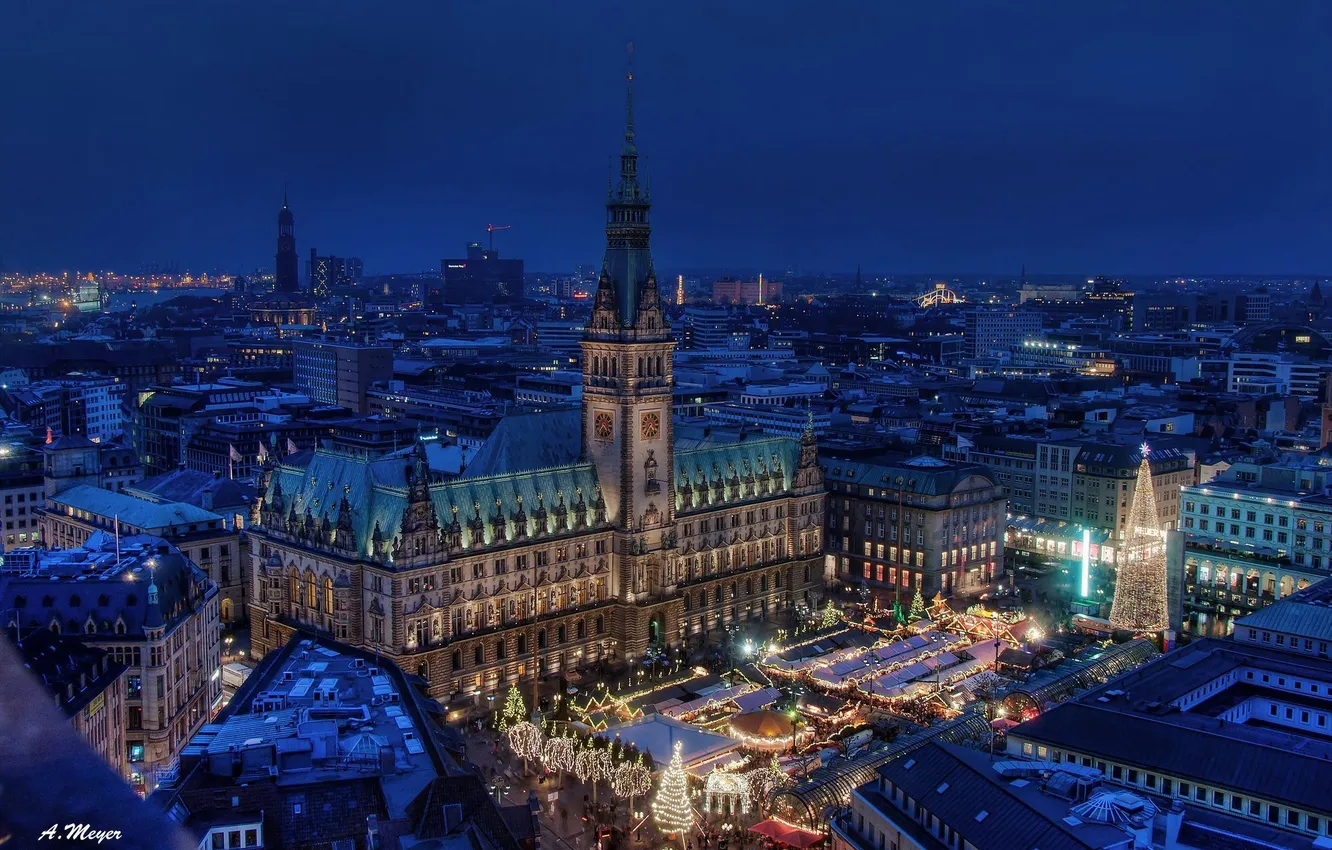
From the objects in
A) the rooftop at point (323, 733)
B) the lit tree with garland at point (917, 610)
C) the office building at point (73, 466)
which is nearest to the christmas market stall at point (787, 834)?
the rooftop at point (323, 733)

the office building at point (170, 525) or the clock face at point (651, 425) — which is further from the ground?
the clock face at point (651, 425)

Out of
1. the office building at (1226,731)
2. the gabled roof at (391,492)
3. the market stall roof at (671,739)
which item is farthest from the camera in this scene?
the gabled roof at (391,492)

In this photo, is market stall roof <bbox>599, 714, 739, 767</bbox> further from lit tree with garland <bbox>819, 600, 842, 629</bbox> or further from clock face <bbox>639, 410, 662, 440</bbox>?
clock face <bbox>639, 410, 662, 440</bbox>

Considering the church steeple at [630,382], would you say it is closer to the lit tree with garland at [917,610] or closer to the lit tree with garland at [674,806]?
the lit tree with garland at [917,610]

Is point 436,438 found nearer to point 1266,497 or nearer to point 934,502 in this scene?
point 934,502

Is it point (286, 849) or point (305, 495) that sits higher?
point (305, 495)

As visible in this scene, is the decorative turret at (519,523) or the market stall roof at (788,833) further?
the decorative turret at (519,523)

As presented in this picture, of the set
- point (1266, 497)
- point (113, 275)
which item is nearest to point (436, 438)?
point (1266, 497)

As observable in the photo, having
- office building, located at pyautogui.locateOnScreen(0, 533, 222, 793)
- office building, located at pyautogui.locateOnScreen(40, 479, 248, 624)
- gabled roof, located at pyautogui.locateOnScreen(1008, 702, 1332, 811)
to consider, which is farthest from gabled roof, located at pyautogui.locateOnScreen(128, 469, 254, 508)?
gabled roof, located at pyautogui.locateOnScreen(1008, 702, 1332, 811)
